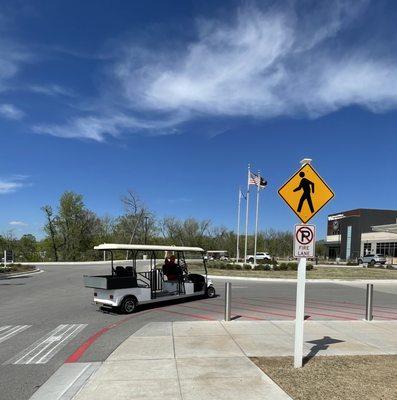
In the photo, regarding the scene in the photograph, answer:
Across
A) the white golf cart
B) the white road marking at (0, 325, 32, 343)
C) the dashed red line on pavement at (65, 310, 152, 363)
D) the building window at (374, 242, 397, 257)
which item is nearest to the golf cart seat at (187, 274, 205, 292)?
the white golf cart

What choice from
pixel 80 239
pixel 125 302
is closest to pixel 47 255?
pixel 80 239

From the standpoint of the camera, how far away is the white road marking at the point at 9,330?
985 cm

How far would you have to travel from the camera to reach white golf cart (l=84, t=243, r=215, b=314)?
1338 cm

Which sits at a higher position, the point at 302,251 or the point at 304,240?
the point at 304,240

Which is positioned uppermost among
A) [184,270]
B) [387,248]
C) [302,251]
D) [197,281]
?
[302,251]

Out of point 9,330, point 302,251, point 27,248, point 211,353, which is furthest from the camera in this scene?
point 27,248

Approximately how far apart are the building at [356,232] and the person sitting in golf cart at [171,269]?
255 feet

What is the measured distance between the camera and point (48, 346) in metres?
8.95

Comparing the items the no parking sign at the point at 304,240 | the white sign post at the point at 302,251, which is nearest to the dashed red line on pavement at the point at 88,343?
the white sign post at the point at 302,251

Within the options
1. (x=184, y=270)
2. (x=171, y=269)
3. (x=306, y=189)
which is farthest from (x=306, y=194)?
(x=184, y=270)

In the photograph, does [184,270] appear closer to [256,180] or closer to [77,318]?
[77,318]

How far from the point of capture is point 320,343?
9242 millimetres

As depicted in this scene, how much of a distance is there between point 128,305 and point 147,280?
1298 millimetres

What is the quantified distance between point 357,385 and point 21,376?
459cm
